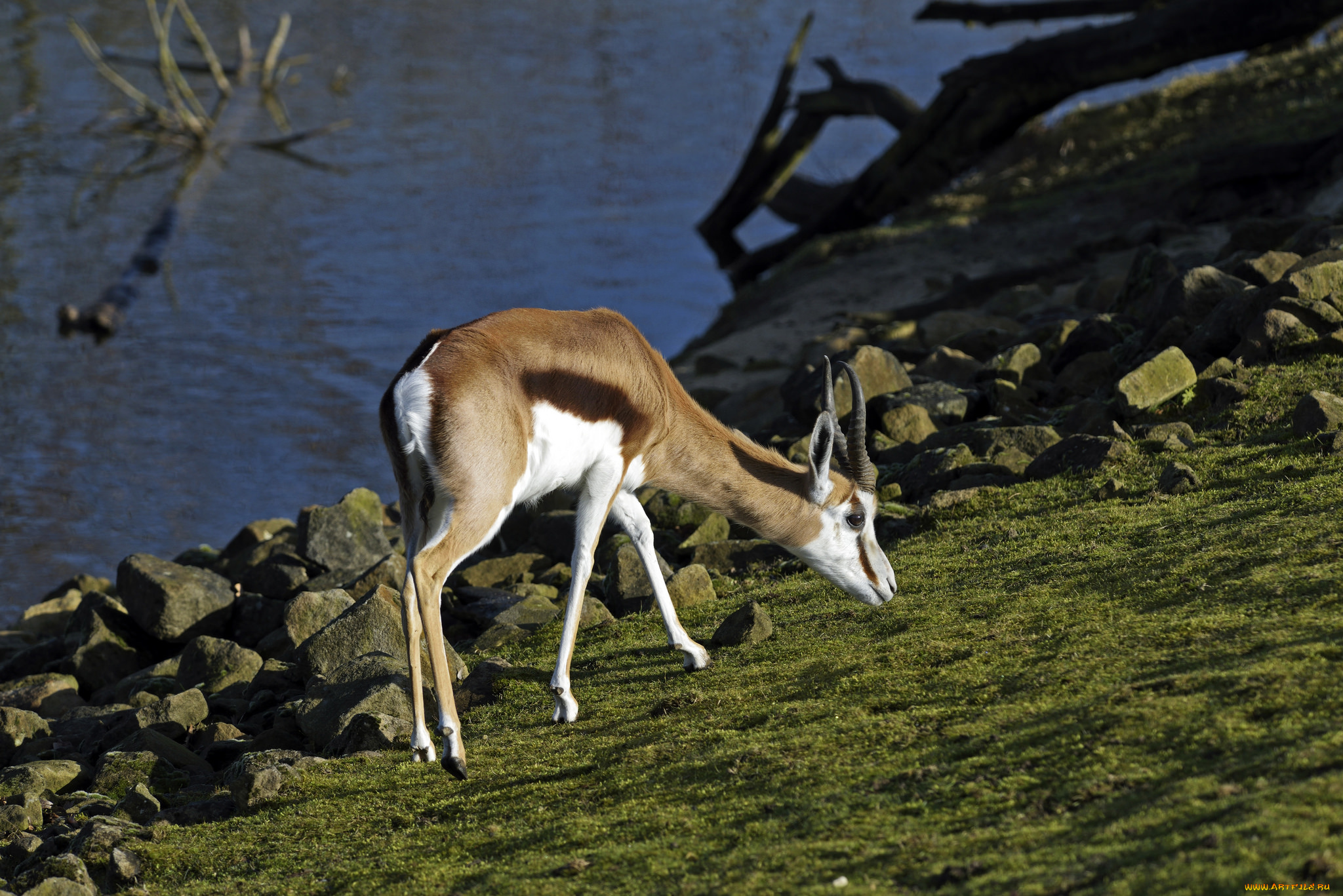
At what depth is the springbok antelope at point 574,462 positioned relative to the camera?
5.38 m

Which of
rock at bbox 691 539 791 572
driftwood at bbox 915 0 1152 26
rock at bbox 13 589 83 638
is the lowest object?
rock at bbox 13 589 83 638

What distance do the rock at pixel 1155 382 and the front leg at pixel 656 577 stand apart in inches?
125

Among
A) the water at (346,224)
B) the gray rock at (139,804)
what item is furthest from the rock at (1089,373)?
the water at (346,224)

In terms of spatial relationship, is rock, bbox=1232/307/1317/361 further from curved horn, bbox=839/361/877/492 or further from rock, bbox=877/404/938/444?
curved horn, bbox=839/361/877/492

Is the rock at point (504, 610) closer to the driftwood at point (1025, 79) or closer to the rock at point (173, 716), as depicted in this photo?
the rock at point (173, 716)

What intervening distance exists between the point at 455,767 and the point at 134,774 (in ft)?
5.74

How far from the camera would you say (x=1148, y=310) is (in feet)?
29.5

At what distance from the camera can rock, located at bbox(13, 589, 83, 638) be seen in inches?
393

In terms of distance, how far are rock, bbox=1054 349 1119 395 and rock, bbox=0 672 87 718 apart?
700cm

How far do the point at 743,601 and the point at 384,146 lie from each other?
20.0 meters

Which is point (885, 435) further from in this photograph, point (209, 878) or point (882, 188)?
point (882, 188)

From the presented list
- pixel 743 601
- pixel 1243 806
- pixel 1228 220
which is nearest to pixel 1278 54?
pixel 1228 220

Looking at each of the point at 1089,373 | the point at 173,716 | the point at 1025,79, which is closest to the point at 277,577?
the point at 173,716

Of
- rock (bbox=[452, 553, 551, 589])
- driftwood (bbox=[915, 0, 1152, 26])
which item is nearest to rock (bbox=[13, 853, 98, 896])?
rock (bbox=[452, 553, 551, 589])
